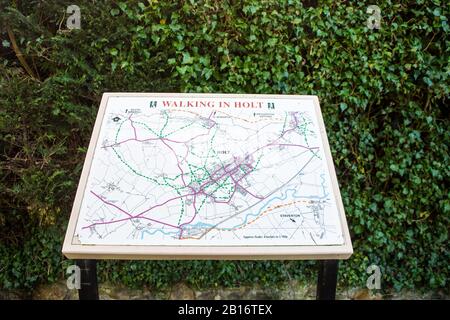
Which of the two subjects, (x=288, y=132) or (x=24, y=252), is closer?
(x=288, y=132)

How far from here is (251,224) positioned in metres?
2.01

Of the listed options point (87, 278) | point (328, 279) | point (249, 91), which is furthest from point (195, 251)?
point (249, 91)

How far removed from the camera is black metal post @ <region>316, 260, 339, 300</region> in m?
2.05

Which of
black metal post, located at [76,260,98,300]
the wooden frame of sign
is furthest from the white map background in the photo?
black metal post, located at [76,260,98,300]

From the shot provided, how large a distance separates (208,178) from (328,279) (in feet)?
2.47

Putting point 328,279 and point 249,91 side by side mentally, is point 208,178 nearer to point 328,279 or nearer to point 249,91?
point 328,279

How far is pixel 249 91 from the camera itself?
129 inches

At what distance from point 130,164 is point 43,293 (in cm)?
190

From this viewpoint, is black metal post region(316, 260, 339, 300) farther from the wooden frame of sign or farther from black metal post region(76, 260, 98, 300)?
black metal post region(76, 260, 98, 300)

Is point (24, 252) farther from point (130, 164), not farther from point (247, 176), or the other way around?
point (247, 176)

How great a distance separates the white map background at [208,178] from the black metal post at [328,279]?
15cm

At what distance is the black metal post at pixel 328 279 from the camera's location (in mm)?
2049
